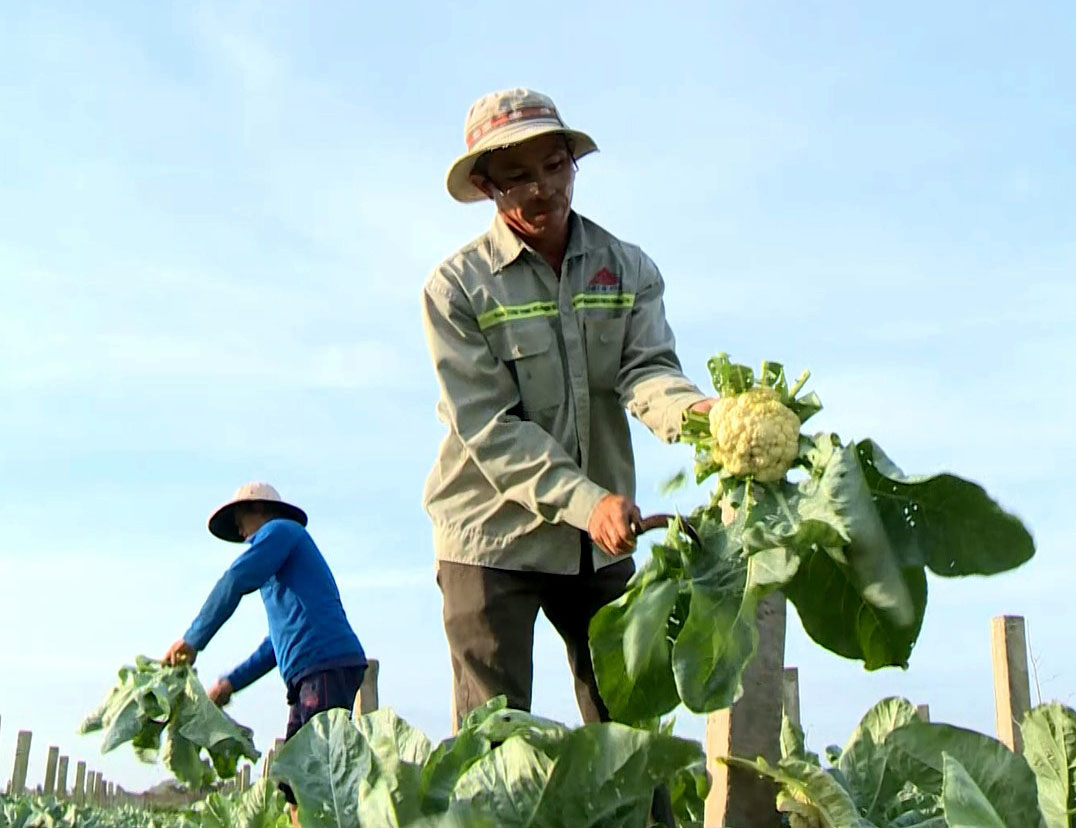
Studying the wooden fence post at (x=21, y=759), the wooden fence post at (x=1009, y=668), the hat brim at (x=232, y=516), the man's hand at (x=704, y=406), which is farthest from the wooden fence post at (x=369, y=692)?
the wooden fence post at (x=21, y=759)

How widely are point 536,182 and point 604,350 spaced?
485mm

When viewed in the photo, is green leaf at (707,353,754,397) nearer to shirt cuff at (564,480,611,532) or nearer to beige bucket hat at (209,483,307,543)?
shirt cuff at (564,480,611,532)

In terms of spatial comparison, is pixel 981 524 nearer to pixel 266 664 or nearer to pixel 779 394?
pixel 779 394

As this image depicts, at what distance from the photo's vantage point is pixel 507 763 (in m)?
1.55

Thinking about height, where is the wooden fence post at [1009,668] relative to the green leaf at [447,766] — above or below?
above

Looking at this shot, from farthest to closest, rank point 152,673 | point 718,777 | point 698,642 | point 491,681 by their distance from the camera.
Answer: point 152,673 → point 491,681 → point 718,777 → point 698,642

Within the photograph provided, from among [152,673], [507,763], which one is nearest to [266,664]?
[152,673]

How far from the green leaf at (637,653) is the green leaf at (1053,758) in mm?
555

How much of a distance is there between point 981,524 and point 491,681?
1.57 metres

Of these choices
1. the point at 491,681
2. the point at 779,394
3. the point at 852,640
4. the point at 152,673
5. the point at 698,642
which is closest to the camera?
the point at 698,642

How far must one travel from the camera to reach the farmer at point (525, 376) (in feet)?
→ 10.9

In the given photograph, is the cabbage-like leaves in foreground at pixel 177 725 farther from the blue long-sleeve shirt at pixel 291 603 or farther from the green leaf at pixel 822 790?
the green leaf at pixel 822 790

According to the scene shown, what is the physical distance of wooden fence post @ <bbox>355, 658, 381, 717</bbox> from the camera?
9195mm

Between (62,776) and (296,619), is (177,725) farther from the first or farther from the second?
(62,776)
